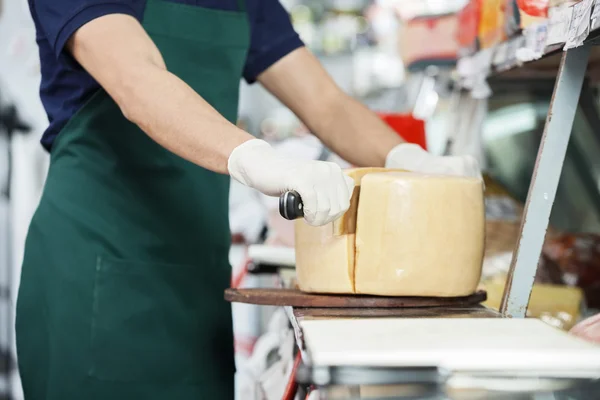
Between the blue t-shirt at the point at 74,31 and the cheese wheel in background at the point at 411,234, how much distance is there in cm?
58

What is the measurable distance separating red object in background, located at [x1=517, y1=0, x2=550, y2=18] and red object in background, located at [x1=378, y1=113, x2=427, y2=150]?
993 mm

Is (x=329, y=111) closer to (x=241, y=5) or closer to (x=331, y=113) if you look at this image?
(x=331, y=113)

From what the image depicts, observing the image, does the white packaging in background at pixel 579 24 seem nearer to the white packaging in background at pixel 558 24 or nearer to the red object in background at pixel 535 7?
the white packaging in background at pixel 558 24

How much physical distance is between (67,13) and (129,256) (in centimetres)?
48

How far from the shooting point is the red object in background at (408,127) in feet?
8.52

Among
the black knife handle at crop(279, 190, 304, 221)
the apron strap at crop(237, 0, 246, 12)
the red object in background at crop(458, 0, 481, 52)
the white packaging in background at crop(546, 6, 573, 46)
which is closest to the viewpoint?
the black knife handle at crop(279, 190, 304, 221)

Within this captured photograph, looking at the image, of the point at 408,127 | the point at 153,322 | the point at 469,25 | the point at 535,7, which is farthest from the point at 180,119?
the point at 408,127

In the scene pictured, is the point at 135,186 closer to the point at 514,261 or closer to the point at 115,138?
the point at 115,138

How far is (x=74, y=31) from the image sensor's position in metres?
1.38

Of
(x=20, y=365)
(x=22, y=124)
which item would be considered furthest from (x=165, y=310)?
(x=22, y=124)

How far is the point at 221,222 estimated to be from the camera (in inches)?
68.1

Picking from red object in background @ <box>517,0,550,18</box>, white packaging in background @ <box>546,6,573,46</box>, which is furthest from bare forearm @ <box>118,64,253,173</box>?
red object in background @ <box>517,0,550,18</box>

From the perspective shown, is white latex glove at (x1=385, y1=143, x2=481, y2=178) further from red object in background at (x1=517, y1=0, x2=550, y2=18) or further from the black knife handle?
the black knife handle

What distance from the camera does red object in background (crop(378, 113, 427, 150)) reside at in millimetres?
2598
